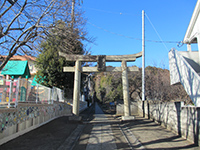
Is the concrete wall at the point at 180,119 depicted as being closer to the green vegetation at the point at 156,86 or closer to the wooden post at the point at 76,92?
the green vegetation at the point at 156,86

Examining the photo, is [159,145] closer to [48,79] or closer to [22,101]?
[22,101]

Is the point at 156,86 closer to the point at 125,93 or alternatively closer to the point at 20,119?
the point at 125,93

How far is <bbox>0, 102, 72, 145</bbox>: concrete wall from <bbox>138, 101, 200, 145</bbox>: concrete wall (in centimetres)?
728

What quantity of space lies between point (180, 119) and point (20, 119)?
7490mm

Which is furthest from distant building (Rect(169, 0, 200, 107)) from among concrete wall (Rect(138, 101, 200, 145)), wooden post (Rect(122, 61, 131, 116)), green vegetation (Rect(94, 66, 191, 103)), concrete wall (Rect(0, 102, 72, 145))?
concrete wall (Rect(0, 102, 72, 145))

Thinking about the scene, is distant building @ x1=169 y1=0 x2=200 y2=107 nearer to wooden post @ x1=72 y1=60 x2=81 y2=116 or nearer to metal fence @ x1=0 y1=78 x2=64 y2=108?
wooden post @ x1=72 y1=60 x2=81 y2=116

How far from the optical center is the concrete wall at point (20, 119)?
6590 mm

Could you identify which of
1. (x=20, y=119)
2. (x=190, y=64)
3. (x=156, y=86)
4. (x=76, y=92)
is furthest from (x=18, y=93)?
(x=156, y=86)

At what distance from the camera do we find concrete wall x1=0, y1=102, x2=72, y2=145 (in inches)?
259

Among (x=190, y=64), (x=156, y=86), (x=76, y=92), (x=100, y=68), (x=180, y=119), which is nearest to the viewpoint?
(x=180, y=119)

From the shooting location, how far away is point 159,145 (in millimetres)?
6734

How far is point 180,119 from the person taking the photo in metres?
8.14

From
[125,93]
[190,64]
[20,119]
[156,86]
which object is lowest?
[20,119]

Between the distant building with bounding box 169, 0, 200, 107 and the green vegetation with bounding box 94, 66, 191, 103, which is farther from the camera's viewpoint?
the green vegetation with bounding box 94, 66, 191, 103
